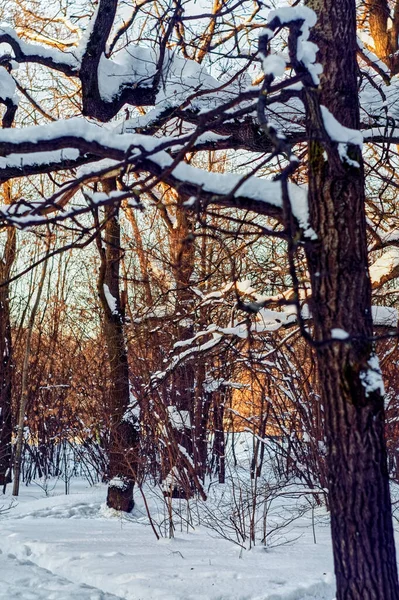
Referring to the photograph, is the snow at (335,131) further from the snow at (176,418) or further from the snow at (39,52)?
the snow at (176,418)

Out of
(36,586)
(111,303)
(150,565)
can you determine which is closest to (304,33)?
(150,565)

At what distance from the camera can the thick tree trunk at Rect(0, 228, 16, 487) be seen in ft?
40.3

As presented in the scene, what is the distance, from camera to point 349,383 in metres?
2.97

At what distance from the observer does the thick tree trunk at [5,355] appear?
12.3 metres

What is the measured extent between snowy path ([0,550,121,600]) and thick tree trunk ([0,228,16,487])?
6.46 metres

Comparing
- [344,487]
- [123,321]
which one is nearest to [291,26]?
[344,487]

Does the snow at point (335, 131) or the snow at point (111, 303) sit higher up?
the snow at point (111, 303)

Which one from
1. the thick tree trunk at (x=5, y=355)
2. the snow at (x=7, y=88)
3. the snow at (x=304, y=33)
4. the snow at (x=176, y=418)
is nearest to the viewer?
the snow at (x=304, y=33)

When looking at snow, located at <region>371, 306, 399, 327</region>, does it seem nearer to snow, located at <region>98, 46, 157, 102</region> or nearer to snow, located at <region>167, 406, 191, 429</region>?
snow, located at <region>167, 406, 191, 429</region>

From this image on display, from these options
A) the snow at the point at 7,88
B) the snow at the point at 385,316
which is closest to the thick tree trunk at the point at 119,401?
the snow at the point at 7,88

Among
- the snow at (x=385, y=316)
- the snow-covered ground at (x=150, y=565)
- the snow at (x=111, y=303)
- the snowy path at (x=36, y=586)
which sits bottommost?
the snowy path at (x=36, y=586)

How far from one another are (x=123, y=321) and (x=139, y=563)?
3.82 m

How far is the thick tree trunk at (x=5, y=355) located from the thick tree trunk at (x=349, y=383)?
396 inches

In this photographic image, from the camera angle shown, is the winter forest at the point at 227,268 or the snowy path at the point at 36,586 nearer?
the winter forest at the point at 227,268
